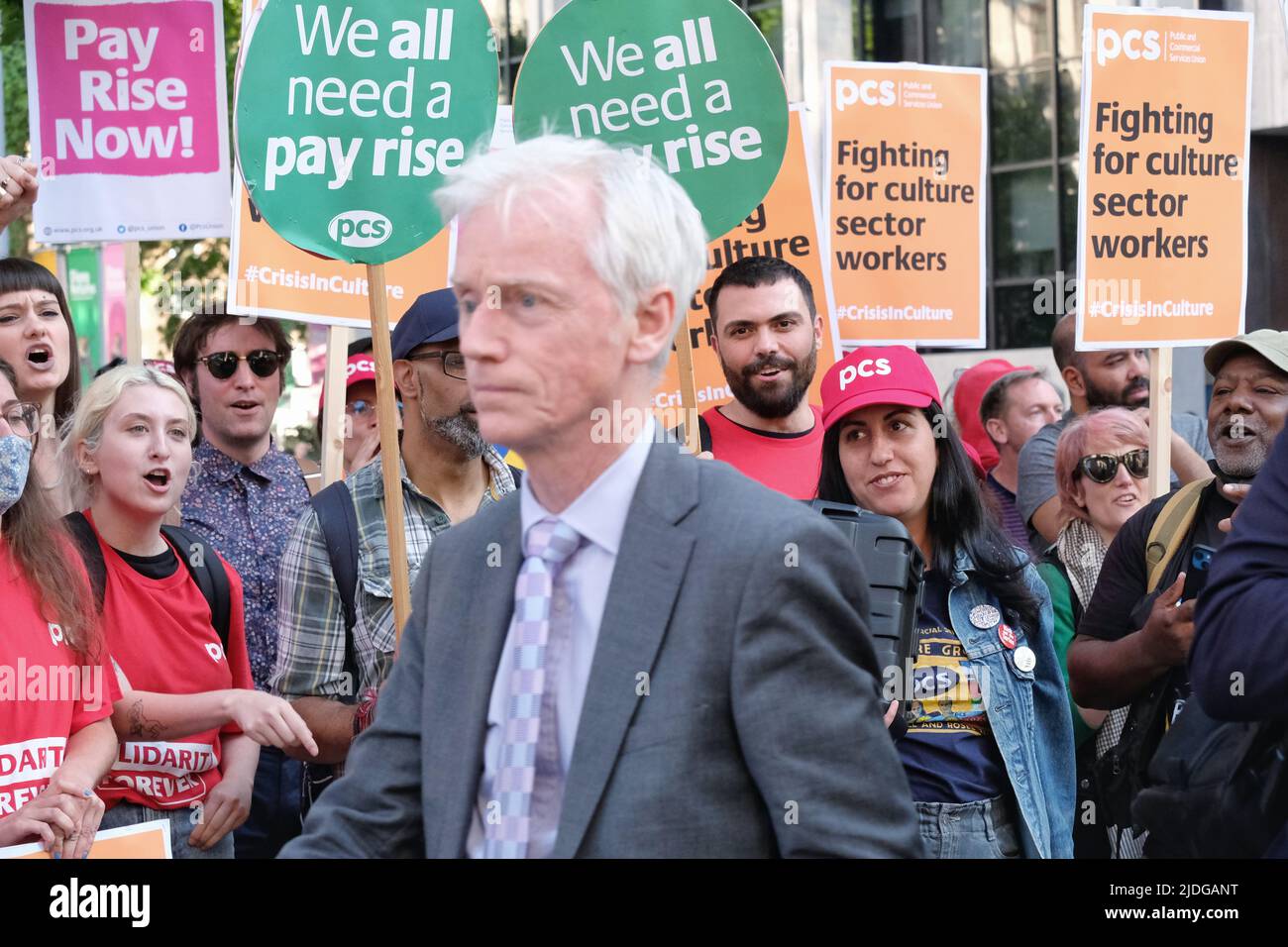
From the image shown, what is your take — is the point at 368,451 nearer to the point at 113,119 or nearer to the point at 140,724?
the point at 113,119

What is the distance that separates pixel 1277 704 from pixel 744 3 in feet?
50.9

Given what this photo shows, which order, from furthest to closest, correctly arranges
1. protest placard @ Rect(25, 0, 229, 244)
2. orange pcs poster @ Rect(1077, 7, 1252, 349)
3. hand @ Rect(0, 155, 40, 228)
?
1. orange pcs poster @ Rect(1077, 7, 1252, 349)
2. protest placard @ Rect(25, 0, 229, 244)
3. hand @ Rect(0, 155, 40, 228)

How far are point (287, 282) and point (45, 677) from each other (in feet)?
8.83

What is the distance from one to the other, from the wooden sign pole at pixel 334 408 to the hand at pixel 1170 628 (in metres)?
2.82

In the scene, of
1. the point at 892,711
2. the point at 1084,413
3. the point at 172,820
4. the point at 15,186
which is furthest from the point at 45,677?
→ the point at 1084,413

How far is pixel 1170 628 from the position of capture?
377 cm

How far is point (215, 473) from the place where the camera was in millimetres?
→ 5238

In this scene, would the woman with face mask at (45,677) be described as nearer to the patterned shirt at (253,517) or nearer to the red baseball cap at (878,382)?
the patterned shirt at (253,517)

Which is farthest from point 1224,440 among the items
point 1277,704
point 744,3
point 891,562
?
point 744,3

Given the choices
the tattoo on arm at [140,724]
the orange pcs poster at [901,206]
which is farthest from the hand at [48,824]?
the orange pcs poster at [901,206]

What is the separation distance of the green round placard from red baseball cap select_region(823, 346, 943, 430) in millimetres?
1075

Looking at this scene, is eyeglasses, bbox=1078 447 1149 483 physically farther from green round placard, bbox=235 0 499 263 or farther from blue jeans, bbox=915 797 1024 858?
green round placard, bbox=235 0 499 263

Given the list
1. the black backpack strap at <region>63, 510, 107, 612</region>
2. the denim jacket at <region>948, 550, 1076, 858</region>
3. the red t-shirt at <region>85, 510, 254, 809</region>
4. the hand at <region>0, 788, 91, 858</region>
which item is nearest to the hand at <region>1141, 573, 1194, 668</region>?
the denim jacket at <region>948, 550, 1076, 858</region>

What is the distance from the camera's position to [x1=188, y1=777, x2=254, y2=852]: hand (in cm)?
409
